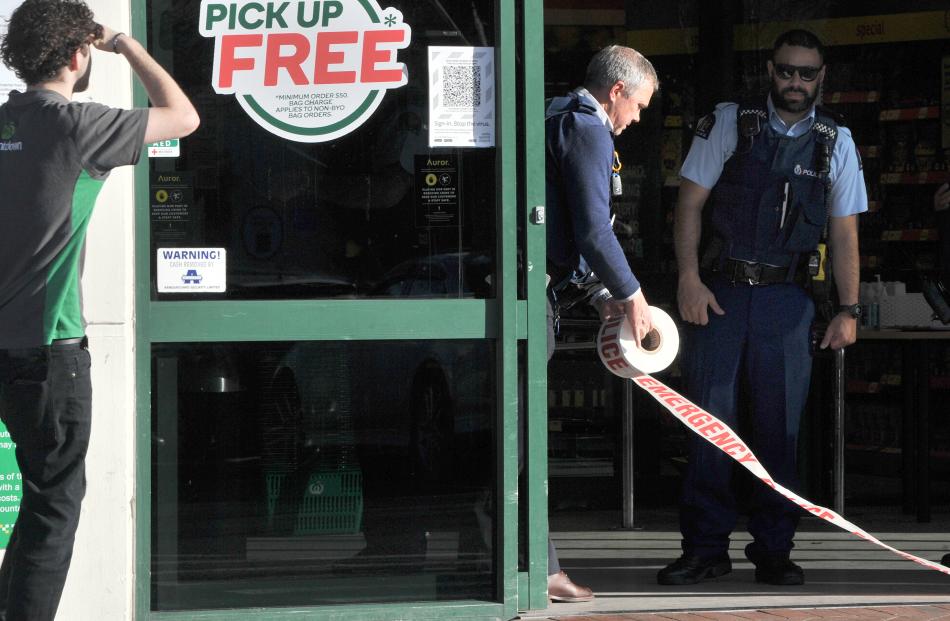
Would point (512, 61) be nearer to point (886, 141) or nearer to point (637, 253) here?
point (637, 253)

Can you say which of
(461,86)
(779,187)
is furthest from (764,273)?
(461,86)

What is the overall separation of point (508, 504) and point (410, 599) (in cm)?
46

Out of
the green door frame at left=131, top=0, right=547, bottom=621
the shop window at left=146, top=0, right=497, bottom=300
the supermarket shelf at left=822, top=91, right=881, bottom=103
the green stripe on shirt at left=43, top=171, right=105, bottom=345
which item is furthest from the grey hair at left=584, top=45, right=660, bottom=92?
the supermarket shelf at left=822, top=91, right=881, bottom=103

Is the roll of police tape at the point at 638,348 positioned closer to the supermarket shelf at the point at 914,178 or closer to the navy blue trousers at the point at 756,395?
the navy blue trousers at the point at 756,395

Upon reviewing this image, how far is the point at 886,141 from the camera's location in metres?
8.40

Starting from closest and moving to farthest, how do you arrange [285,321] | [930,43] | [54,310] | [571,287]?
[54,310] < [285,321] < [571,287] < [930,43]

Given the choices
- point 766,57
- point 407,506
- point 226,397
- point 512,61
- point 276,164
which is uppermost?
point 766,57

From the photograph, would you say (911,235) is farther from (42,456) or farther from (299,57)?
(42,456)

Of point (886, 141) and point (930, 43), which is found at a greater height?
point (930, 43)

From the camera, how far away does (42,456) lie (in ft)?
11.7

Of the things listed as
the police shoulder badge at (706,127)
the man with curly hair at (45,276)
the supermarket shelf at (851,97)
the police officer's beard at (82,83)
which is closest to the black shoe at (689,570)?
the police shoulder badge at (706,127)

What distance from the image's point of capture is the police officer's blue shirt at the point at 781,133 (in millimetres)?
4996

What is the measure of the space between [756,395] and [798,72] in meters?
1.22

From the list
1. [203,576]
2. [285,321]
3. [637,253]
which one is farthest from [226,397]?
[637,253]
